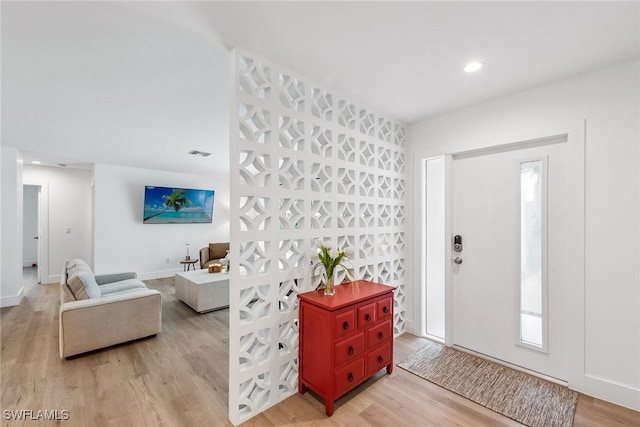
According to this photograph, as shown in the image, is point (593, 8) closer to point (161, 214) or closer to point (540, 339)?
point (540, 339)

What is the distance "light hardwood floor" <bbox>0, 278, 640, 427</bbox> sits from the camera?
184 cm

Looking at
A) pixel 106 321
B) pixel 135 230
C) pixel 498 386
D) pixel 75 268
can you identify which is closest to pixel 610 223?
pixel 498 386

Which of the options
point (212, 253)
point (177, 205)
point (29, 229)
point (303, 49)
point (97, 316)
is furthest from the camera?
point (29, 229)

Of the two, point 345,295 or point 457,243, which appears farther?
point 457,243

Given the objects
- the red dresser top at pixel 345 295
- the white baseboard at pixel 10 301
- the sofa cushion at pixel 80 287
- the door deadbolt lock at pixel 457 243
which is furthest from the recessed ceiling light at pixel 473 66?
the white baseboard at pixel 10 301

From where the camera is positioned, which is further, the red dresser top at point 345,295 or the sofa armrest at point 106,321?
the sofa armrest at point 106,321

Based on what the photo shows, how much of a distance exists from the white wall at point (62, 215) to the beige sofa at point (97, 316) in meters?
3.43

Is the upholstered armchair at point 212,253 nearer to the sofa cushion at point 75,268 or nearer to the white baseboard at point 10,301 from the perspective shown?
→ the sofa cushion at point 75,268

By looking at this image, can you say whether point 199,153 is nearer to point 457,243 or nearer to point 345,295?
point 345,295

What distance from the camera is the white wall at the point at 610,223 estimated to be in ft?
6.43

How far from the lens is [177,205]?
20.1ft

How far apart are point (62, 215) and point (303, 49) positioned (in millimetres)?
6599

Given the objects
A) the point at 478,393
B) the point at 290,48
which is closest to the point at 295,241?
the point at 290,48

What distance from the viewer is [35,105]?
282 cm
